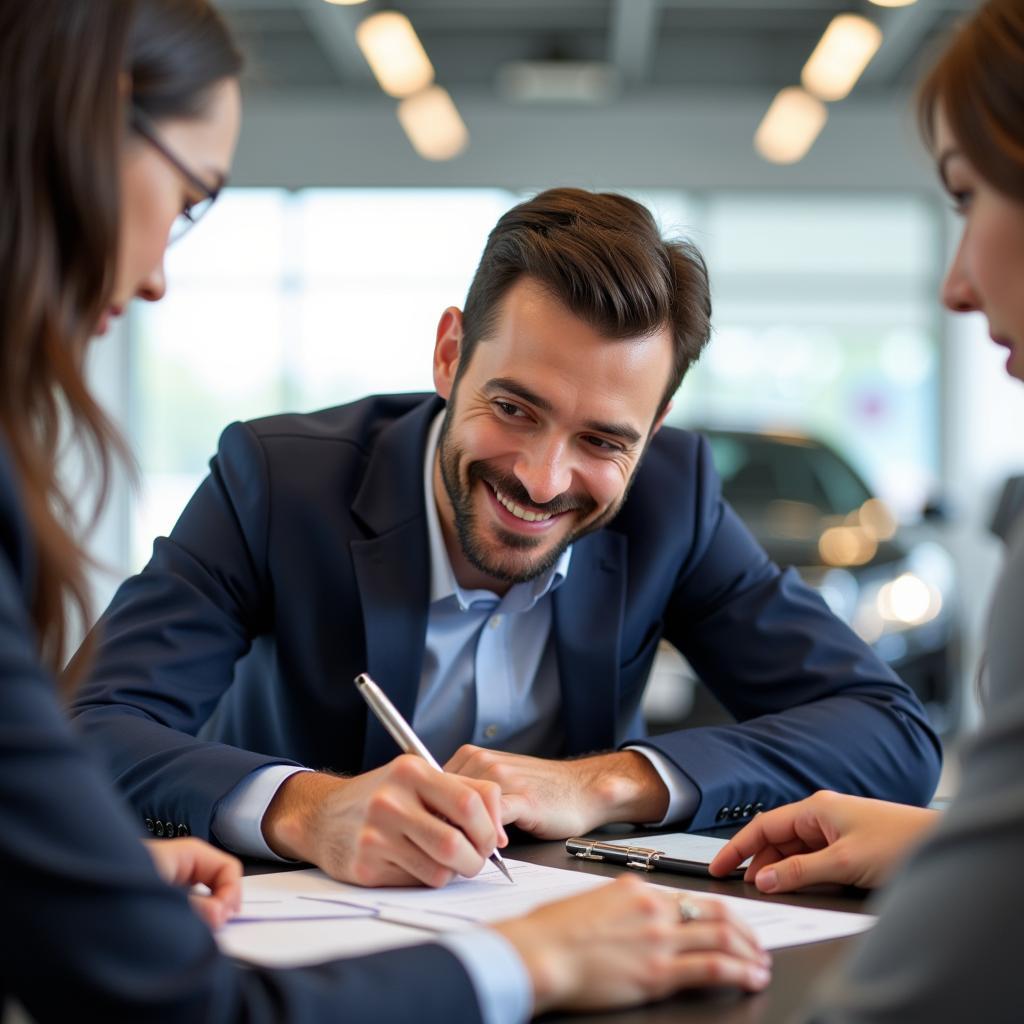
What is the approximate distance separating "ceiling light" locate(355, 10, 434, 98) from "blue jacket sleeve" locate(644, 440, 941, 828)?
14.3 feet

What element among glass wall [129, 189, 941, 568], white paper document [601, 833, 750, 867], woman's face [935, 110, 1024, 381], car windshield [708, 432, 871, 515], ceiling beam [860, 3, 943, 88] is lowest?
white paper document [601, 833, 750, 867]

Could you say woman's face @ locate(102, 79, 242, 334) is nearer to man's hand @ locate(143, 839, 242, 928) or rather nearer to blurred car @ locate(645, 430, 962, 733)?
man's hand @ locate(143, 839, 242, 928)

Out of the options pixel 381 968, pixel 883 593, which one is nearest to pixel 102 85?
pixel 381 968

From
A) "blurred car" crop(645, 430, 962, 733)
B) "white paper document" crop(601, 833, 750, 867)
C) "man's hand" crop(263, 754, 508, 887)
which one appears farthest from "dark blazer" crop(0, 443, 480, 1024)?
"blurred car" crop(645, 430, 962, 733)

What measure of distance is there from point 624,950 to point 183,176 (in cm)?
66

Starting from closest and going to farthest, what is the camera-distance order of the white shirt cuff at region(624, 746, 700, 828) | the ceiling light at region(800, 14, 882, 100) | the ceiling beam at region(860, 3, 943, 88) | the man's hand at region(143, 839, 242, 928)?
the man's hand at region(143, 839, 242, 928)
the white shirt cuff at region(624, 746, 700, 828)
the ceiling light at region(800, 14, 882, 100)
the ceiling beam at region(860, 3, 943, 88)

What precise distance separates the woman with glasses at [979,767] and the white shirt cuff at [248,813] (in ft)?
2.45

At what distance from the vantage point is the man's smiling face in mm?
1895

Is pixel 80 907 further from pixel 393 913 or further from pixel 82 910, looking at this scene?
pixel 393 913

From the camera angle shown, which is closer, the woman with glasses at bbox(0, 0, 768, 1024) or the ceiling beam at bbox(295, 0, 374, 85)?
the woman with glasses at bbox(0, 0, 768, 1024)

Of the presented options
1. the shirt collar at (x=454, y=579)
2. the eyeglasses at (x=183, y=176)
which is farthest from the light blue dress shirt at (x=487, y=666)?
the eyeglasses at (x=183, y=176)

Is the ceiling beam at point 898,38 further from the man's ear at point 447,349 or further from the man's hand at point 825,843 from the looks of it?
the man's hand at point 825,843

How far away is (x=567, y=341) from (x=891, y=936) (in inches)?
46.7

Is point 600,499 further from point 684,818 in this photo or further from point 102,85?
Answer: point 102,85
